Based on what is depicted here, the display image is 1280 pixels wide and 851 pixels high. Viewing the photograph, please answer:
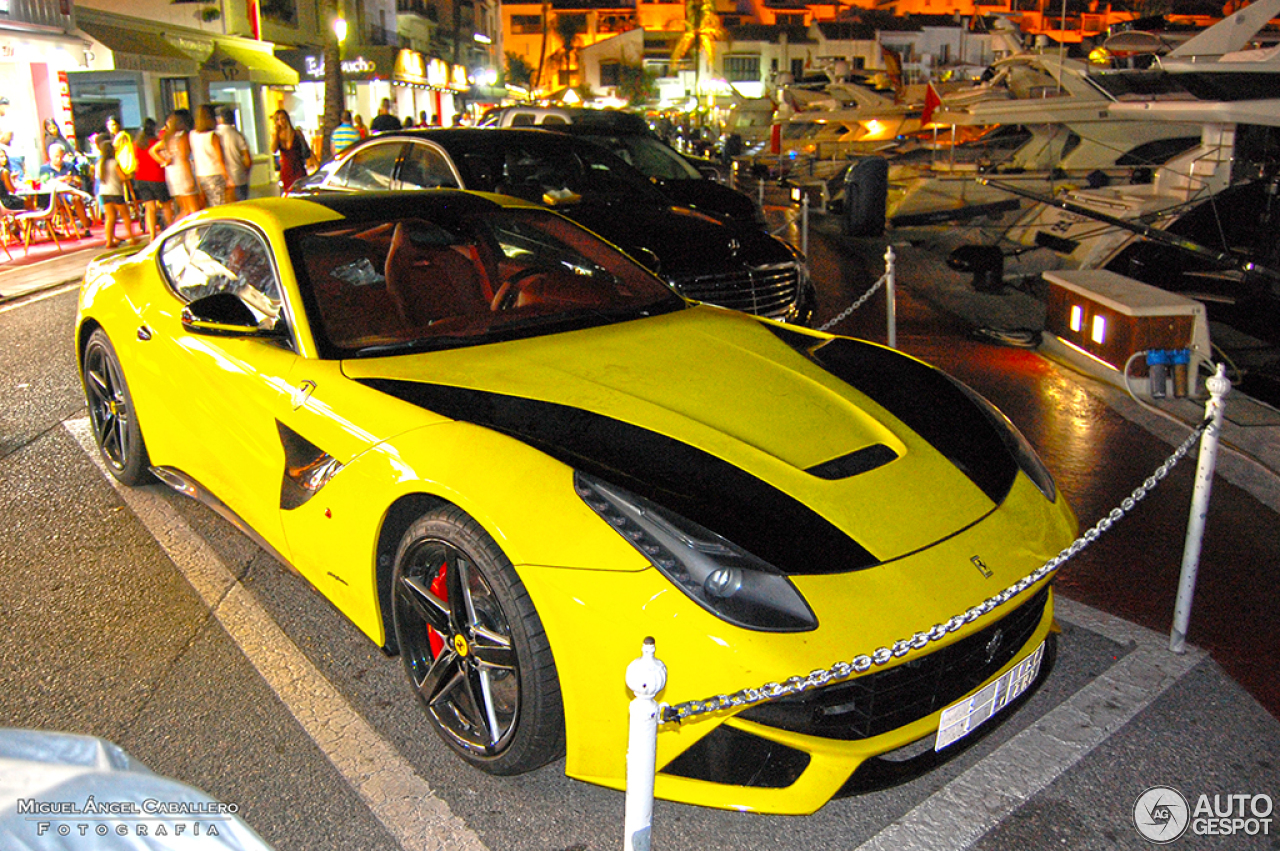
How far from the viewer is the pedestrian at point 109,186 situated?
45.0 feet

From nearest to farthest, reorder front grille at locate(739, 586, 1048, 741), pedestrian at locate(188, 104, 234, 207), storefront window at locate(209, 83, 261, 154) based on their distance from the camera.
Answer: front grille at locate(739, 586, 1048, 741) → pedestrian at locate(188, 104, 234, 207) → storefront window at locate(209, 83, 261, 154)

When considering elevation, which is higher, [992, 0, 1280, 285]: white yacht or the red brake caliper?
[992, 0, 1280, 285]: white yacht

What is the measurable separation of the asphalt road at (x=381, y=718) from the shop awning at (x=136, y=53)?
16.6 metres

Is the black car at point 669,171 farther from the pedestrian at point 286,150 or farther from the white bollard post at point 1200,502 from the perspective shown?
the white bollard post at point 1200,502

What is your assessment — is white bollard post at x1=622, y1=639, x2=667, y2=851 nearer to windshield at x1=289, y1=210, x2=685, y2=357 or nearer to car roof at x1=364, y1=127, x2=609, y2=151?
windshield at x1=289, y1=210, x2=685, y2=357

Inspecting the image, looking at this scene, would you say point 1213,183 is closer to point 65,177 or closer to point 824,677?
point 824,677

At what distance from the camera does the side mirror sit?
10.9 feet

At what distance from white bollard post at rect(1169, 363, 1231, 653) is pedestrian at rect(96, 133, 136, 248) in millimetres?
14224

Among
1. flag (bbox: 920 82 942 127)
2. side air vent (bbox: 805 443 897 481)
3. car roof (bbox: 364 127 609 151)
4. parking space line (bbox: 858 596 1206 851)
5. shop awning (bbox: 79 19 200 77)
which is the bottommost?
parking space line (bbox: 858 596 1206 851)

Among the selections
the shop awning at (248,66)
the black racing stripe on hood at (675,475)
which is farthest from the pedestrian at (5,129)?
the black racing stripe on hood at (675,475)

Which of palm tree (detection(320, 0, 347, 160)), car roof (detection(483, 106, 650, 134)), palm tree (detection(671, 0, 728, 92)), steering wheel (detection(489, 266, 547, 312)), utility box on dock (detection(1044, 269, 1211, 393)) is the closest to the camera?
steering wheel (detection(489, 266, 547, 312))

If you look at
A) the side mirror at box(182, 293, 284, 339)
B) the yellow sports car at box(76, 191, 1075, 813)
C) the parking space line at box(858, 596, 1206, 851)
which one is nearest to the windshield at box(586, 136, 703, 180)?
the yellow sports car at box(76, 191, 1075, 813)

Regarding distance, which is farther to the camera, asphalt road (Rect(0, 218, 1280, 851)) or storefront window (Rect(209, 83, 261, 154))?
storefront window (Rect(209, 83, 261, 154))

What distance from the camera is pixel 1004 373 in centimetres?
705
